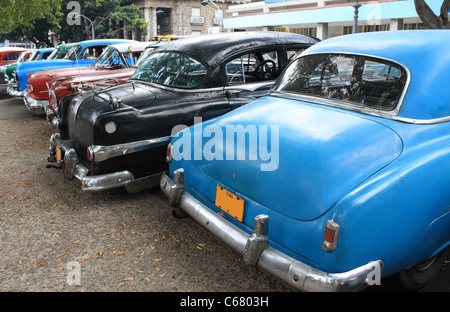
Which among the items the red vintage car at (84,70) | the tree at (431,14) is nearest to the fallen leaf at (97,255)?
the red vintage car at (84,70)

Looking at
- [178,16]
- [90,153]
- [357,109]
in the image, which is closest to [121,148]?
[90,153]

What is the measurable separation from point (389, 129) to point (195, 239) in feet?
6.69

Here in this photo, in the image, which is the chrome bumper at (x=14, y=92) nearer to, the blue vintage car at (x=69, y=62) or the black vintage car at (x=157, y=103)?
the blue vintage car at (x=69, y=62)

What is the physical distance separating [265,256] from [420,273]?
1.15 m

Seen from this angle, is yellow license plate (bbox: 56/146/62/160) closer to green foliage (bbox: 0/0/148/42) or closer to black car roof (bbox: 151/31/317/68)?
black car roof (bbox: 151/31/317/68)

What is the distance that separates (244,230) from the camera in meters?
2.77

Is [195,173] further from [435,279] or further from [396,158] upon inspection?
[435,279]

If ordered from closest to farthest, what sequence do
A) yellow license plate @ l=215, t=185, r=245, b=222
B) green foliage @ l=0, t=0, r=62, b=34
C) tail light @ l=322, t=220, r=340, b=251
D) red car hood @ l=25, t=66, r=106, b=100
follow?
tail light @ l=322, t=220, r=340, b=251, yellow license plate @ l=215, t=185, r=245, b=222, red car hood @ l=25, t=66, r=106, b=100, green foliage @ l=0, t=0, r=62, b=34

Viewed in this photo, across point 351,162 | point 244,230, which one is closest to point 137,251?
point 244,230

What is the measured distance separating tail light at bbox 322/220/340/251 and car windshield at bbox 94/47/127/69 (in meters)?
7.77

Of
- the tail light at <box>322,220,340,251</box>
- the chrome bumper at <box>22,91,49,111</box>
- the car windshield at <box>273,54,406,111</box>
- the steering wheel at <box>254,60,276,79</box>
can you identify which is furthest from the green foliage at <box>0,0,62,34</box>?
the tail light at <box>322,220,340,251</box>

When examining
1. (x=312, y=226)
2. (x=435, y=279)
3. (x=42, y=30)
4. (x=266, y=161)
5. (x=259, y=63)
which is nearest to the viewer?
(x=312, y=226)

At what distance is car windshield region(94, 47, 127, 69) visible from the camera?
892 cm

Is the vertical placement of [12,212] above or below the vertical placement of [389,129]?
below
